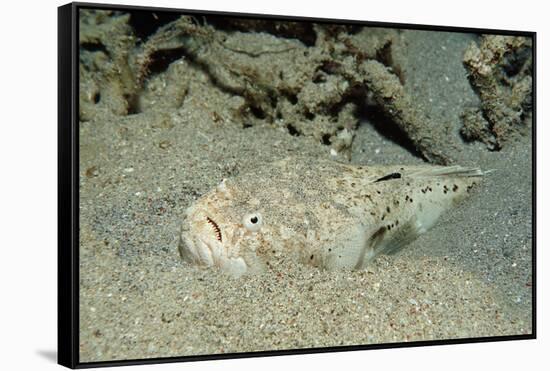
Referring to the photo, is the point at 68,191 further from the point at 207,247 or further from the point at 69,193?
the point at 207,247

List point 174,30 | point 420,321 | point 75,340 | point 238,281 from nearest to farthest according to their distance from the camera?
point 75,340, point 238,281, point 420,321, point 174,30

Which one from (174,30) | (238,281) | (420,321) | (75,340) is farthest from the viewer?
(174,30)

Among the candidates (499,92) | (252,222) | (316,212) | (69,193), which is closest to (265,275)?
(252,222)

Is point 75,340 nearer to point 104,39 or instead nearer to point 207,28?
point 104,39

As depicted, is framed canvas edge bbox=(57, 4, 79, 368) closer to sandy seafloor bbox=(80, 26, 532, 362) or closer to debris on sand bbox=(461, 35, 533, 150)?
sandy seafloor bbox=(80, 26, 532, 362)

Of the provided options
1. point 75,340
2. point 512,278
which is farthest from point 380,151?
point 75,340

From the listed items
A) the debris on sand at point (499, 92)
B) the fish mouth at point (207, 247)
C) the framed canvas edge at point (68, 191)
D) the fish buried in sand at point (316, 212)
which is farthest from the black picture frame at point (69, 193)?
the debris on sand at point (499, 92)

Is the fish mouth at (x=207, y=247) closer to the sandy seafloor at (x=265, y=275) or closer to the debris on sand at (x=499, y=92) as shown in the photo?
the sandy seafloor at (x=265, y=275)
